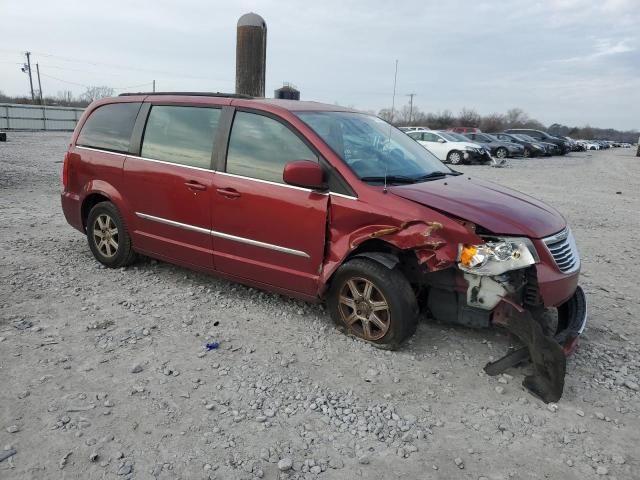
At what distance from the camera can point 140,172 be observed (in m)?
4.77

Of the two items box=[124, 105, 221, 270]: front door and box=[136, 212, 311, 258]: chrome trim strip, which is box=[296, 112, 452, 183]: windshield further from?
box=[124, 105, 221, 270]: front door

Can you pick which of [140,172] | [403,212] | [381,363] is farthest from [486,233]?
[140,172]

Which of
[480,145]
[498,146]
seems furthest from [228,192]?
[498,146]

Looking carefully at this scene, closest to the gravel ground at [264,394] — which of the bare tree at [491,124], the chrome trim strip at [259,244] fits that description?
the chrome trim strip at [259,244]

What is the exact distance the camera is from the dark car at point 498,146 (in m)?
29.2

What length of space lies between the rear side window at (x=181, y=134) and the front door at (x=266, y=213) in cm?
27

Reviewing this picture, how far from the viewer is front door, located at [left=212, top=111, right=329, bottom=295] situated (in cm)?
385

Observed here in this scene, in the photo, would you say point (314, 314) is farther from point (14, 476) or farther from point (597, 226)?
point (597, 226)

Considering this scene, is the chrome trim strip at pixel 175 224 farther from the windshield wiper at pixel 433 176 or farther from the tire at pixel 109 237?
the windshield wiper at pixel 433 176

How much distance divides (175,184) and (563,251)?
10.6ft

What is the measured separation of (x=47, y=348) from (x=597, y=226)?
8.43 m

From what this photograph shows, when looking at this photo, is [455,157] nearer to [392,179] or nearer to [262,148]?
[392,179]

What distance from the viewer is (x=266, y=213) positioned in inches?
157

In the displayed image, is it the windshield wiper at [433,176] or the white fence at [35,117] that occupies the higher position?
Result: the windshield wiper at [433,176]
